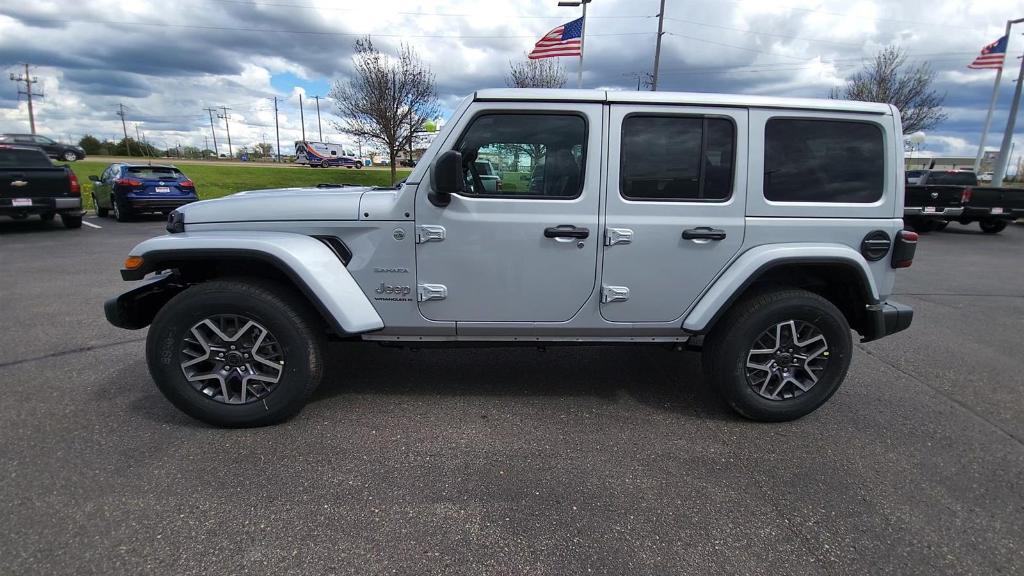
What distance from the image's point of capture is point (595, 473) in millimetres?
2820

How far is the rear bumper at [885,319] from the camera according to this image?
3.32 metres

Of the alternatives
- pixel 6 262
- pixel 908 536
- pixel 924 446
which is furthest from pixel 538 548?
pixel 6 262

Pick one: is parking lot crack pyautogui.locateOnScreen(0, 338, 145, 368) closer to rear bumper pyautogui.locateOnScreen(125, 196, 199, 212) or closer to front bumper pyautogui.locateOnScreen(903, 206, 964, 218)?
rear bumper pyautogui.locateOnScreen(125, 196, 199, 212)

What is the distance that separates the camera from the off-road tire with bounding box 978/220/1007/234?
587 inches

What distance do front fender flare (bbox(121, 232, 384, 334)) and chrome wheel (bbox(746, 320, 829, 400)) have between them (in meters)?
2.38

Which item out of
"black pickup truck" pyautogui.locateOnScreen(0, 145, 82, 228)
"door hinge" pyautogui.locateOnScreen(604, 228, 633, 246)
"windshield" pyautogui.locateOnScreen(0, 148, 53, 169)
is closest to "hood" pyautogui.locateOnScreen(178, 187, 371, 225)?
"door hinge" pyautogui.locateOnScreen(604, 228, 633, 246)

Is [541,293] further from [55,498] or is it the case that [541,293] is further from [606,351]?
[55,498]

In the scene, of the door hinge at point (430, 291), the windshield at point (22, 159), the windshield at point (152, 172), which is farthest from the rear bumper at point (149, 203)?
the door hinge at point (430, 291)

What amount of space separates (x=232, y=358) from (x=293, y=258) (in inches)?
29.1

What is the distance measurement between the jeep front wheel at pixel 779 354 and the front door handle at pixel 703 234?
1.59 feet

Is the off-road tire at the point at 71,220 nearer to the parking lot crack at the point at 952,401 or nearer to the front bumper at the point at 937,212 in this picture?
the parking lot crack at the point at 952,401

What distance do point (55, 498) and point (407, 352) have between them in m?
2.42

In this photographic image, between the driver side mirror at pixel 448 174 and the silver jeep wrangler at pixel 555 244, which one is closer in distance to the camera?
the driver side mirror at pixel 448 174

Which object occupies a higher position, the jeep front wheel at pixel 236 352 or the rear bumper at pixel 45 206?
the rear bumper at pixel 45 206
